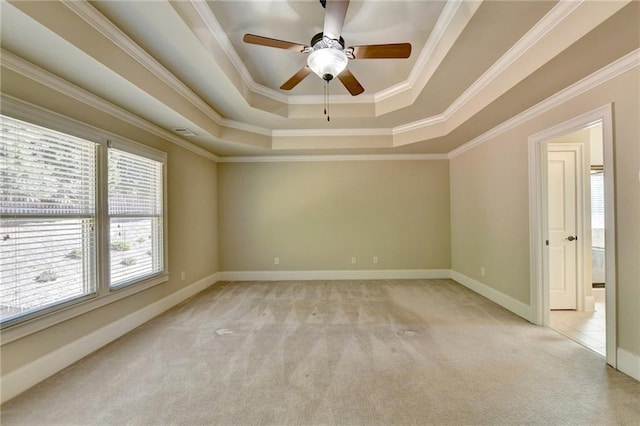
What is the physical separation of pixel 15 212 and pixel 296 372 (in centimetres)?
243

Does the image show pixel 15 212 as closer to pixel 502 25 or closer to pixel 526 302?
pixel 502 25

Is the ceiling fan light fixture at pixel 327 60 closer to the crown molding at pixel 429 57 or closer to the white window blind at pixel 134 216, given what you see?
the crown molding at pixel 429 57

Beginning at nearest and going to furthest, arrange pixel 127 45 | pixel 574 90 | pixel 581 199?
pixel 127 45, pixel 574 90, pixel 581 199

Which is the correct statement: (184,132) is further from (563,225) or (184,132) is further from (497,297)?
(563,225)

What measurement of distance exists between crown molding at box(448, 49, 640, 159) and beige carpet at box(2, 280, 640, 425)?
233 centimetres

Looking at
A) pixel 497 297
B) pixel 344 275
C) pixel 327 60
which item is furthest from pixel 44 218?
pixel 497 297

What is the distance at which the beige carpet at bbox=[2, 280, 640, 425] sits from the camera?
164 centimetres

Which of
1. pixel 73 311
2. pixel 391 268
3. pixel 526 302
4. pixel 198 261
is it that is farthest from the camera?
pixel 391 268

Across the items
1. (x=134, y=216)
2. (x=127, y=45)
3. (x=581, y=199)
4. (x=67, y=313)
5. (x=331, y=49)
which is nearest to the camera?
(x=331, y=49)

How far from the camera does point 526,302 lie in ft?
9.96

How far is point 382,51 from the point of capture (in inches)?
78.2

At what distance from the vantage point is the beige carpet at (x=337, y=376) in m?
1.64

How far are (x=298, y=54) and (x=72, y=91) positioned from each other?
2028 mm

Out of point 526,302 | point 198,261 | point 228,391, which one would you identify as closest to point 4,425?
point 228,391
